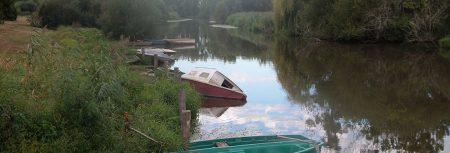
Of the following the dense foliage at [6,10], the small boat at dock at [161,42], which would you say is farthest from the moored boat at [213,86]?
the small boat at dock at [161,42]

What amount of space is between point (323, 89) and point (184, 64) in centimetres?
1309

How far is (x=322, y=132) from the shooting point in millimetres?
16000

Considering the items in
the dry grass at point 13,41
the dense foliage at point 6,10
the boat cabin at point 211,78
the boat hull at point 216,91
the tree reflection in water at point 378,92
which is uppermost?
the dense foliage at point 6,10

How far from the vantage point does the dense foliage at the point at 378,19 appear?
148ft

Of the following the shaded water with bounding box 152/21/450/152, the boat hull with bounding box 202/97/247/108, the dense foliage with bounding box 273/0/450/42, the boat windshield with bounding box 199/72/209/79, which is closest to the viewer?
the shaded water with bounding box 152/21/450/152

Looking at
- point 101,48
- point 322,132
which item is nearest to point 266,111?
point 322,132

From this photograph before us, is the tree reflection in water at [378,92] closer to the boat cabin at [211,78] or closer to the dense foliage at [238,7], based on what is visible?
the boat cabin at [211,78]

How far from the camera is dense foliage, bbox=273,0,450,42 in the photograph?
4497 cm

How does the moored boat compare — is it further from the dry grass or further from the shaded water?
the dry grass

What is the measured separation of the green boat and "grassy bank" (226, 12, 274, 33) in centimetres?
5751

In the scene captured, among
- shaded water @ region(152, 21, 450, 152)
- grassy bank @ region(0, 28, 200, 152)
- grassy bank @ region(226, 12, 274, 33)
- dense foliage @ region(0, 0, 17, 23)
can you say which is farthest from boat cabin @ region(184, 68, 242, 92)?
grassy bank @ region(226, 12, 274, 33)

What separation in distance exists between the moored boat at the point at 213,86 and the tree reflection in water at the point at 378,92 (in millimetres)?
2578

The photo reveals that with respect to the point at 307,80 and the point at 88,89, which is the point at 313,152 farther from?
the point at 307,80

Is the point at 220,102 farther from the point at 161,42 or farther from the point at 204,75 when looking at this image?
the point at 161,42
